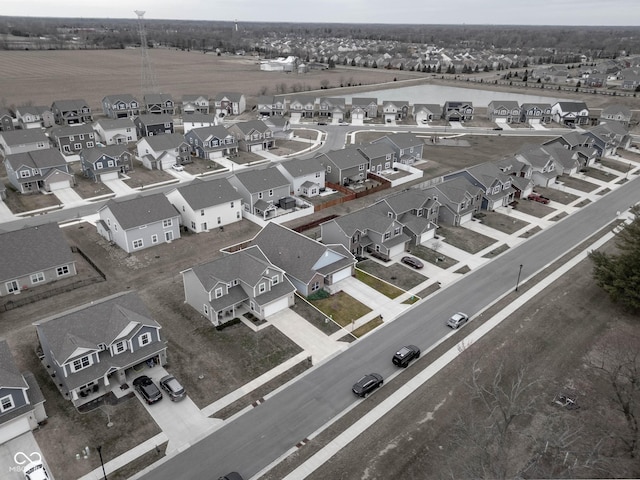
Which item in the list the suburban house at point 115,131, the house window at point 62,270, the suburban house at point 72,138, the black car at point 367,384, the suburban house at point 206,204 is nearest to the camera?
the black car at point 367,384

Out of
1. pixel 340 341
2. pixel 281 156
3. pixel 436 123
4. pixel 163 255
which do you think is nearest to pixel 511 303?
pixel 340 341

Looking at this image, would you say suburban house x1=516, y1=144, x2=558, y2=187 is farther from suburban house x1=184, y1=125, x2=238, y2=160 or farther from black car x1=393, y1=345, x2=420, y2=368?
suburban house x1=184, y1=125, x2=238, y2=160

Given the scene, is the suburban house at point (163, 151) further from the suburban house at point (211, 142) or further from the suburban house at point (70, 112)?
the suburban house at point (70, 112)

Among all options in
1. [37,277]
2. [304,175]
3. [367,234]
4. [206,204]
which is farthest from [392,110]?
[37,277]

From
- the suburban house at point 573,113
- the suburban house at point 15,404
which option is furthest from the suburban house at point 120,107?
the suburban house at point 573,113

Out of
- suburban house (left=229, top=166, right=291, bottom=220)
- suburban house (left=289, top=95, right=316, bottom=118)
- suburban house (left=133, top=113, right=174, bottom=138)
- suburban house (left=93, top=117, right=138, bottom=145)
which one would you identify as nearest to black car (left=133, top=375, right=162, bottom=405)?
suburban house (left=229, top=166, right=291, bottom=220)

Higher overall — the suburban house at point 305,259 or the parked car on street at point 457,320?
the suburban house at point 305,259
